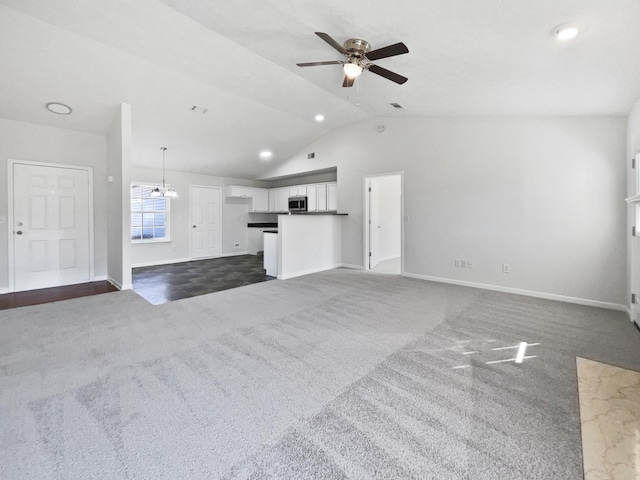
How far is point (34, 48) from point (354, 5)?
351 centimetres

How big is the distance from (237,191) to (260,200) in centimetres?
87

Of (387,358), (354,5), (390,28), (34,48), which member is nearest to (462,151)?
(390,28)

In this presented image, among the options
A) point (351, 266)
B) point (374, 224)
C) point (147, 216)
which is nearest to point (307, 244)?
point (351, 266)

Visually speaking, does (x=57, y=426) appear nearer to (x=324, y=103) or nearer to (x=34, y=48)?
(x=34, y=48)

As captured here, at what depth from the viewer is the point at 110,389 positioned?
78.2 inches

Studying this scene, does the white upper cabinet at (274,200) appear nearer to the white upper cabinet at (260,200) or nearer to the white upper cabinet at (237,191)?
the white upper cabinet at (260,200)

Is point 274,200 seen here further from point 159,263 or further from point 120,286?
point 120,286

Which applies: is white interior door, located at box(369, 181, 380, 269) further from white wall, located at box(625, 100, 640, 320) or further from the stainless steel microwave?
white wall, located at box(625, 100, 640, 320)

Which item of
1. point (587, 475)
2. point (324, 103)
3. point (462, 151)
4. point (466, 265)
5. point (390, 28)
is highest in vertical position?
point (324, 103)

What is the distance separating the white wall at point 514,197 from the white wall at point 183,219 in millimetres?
4318

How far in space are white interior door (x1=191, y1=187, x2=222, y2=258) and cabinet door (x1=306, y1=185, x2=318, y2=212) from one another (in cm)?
259

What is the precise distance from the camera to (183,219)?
7.67 metres

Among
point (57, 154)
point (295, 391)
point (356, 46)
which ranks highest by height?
point (356, 46)

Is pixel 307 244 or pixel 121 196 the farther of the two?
pixel 307 244
